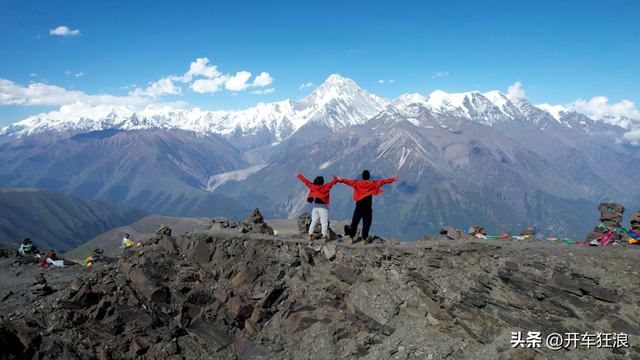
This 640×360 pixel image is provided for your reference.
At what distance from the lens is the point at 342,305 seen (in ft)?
46.0

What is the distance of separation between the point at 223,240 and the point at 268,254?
286 cm

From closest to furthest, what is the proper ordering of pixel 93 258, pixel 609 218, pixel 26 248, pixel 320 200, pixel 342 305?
1. pixel 342 305
2. pixel 320 200
3. pixel 609 218
4. pixel 26 248
5. pixel 93 258

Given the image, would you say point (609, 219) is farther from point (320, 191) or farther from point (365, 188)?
point (320, 191)

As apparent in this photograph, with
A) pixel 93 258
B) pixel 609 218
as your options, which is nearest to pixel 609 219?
pixel 609 218

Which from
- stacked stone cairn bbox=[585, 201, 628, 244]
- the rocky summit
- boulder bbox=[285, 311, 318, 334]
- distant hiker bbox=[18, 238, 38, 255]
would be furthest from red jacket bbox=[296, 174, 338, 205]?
distant hiker bbox=[18, 238, 38, 255]

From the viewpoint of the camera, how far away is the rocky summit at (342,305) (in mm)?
11492

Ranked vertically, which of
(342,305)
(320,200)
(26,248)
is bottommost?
(342,305)

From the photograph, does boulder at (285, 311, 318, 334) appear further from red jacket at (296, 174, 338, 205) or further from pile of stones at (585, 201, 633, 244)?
pile of stones at (585, 201, 633, 244)

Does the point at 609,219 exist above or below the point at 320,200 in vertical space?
below

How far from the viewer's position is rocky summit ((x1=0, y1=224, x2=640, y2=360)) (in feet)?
37.7

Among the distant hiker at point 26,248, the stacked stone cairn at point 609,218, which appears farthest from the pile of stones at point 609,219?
the distant hiker at point 26,248

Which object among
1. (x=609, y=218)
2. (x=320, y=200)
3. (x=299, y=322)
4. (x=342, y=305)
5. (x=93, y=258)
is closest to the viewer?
(x=299, y=322)

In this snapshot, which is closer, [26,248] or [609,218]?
[609,218]

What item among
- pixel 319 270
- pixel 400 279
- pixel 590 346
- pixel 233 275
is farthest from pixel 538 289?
pixel 233 275
